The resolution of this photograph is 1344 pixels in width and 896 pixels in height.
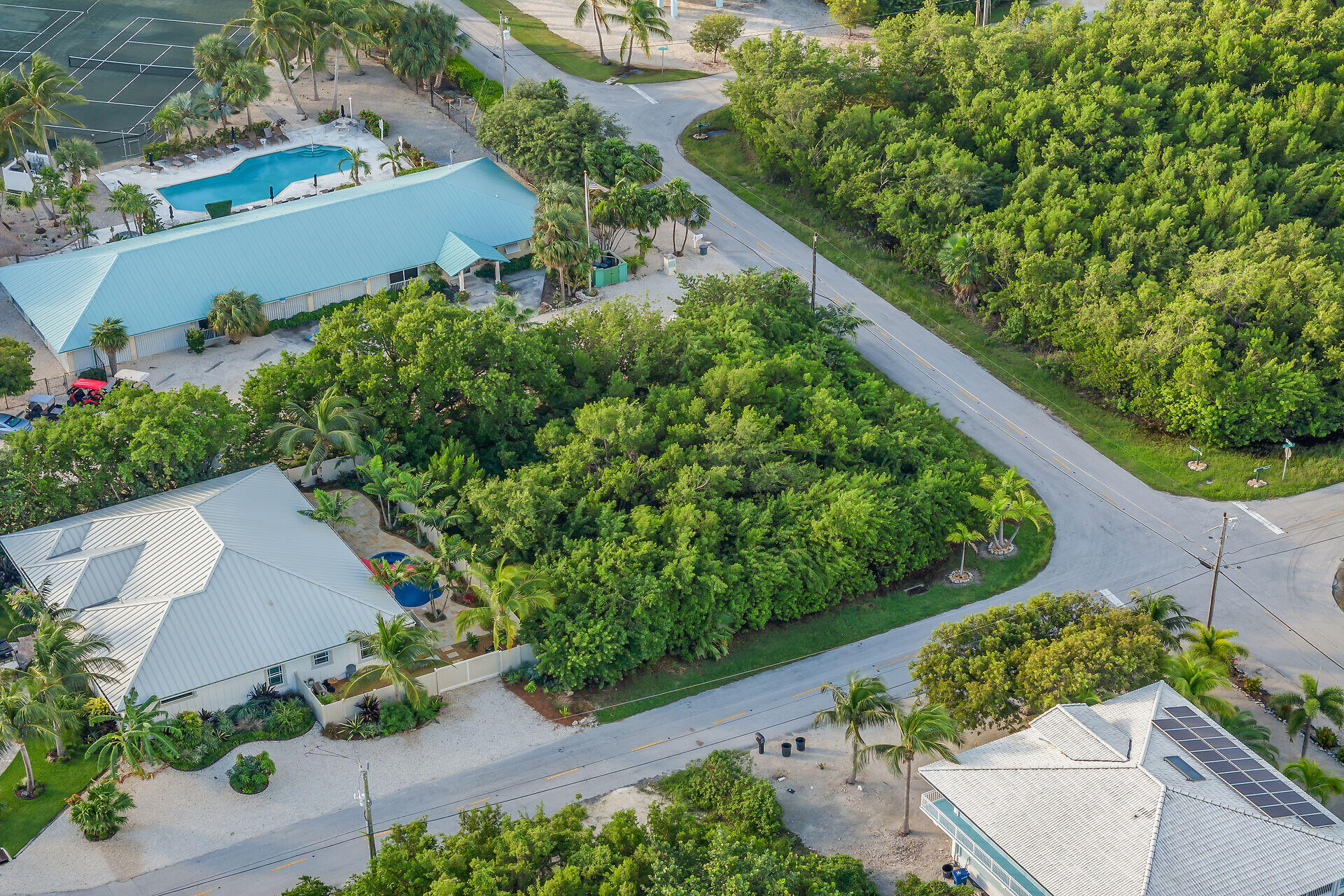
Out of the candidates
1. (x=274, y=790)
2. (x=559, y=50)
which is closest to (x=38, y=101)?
(x=559, y=50)

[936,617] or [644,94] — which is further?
[644,94]

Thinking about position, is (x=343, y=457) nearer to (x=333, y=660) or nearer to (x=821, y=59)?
(x=333, y=660)

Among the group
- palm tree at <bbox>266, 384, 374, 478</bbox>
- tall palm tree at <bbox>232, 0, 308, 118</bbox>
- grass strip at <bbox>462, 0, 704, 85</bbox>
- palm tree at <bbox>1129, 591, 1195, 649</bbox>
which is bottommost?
palm tree at <bbox>1129, 591, 1195, 649</bbox>

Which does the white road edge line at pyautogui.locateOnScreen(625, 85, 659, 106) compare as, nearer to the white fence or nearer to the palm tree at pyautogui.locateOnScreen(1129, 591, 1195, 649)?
the white fence

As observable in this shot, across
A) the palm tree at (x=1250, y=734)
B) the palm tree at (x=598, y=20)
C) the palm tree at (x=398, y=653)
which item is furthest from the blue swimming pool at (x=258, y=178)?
the palm tree at (x=1250, y=734)

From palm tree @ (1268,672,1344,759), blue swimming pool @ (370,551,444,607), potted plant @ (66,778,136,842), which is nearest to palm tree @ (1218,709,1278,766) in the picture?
palm tree @ (1268,672,1344,759)

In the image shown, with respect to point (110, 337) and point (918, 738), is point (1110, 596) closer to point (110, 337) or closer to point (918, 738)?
point (918, 738)

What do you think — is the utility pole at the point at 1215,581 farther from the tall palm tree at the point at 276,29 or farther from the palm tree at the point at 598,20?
the tall palm tree at the point at 276,29
